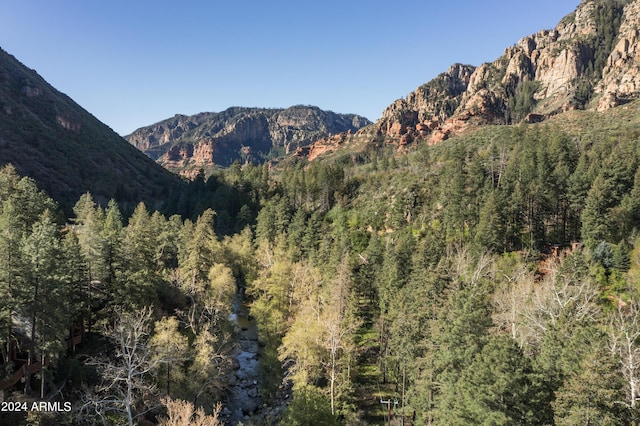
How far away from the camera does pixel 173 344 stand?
3303 centimetres

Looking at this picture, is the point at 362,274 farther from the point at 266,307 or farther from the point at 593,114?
the point at 593,114

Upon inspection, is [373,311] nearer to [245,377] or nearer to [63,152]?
[245,377]

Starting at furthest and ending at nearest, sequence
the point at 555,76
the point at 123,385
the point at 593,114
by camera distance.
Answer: the point at 555,76 < the point at 593,114 < the point at 123,385

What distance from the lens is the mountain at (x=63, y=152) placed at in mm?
134000

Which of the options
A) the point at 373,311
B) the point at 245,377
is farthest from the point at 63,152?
the point at 373,311

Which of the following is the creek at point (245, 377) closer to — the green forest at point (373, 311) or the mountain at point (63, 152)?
the green forest at point (373, 311)

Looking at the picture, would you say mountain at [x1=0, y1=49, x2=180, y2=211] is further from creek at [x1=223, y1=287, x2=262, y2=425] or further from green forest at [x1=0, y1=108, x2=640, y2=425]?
creek at [x1=223, y1=287, x2=262, y2=425]

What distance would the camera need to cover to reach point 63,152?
152 meters

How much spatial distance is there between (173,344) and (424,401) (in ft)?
71.2

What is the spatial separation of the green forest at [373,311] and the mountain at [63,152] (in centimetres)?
8246

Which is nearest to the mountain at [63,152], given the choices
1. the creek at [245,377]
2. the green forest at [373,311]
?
the green forest at [373,311]

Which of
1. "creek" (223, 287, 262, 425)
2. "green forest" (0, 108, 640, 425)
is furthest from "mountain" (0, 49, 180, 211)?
"creek" (223, 287, 262, 425)

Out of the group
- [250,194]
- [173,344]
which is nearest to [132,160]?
[250,194]

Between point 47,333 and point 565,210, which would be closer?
point 47,333
